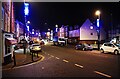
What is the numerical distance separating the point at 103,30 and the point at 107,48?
45.2 meters

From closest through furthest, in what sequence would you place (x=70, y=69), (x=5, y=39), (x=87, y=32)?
(x=70, y=69)
(x=5, y=39)
(x=87, y=32)

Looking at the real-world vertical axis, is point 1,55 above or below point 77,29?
below

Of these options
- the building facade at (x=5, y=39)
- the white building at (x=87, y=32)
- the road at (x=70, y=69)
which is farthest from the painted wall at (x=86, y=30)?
the road at (x=70, y=69)

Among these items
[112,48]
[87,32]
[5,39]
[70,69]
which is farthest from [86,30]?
[70,69]

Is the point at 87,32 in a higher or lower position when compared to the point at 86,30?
lower

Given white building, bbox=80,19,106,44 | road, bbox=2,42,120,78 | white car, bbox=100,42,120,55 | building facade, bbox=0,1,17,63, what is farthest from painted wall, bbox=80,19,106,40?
road, bbox=2,42,120,78

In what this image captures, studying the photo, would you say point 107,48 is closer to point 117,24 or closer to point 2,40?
point 2,40

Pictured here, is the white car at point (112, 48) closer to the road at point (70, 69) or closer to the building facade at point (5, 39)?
the road at point (70, 69)

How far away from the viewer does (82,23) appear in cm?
7544

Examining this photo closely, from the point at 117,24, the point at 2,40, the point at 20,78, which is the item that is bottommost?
the point at 20,78

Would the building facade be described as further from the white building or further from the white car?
the white building

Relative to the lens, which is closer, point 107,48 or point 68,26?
point 107,48

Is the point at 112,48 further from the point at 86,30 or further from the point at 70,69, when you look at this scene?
the point at 86,30

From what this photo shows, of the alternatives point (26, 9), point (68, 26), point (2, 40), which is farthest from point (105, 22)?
point (2, 40)
